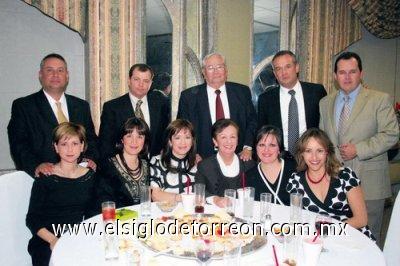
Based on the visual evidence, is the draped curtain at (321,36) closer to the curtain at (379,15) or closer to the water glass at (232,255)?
the curtain at (379,15)

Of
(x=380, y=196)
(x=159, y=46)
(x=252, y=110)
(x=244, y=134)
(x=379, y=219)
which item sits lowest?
(x=379, y=219)

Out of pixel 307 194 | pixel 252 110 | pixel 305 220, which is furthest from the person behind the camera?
pixel 252 110

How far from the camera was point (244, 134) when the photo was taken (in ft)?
11.9

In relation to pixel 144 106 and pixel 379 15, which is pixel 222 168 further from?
pixel 379 15

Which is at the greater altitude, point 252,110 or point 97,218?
point 252,110

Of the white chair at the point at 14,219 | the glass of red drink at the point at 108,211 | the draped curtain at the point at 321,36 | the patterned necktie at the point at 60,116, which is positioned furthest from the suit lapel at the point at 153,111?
the draped curtain at the point at 321,36

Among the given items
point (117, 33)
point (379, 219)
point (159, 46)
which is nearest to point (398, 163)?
point (379, 219)

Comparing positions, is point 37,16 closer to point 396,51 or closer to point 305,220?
point 305,220

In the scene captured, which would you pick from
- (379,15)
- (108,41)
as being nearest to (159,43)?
(108,41)

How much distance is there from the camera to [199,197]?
86.4 inches

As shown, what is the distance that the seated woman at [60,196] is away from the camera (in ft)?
Answer: 7.34

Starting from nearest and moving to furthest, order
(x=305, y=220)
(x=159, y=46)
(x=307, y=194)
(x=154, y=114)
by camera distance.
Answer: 1. (x=305, y=220)
2. (x=307, y=194)
3. (x=154, y=114)
4. (x=159, y=46)

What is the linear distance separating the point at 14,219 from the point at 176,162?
1.17m

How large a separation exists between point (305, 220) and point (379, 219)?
157 cm
